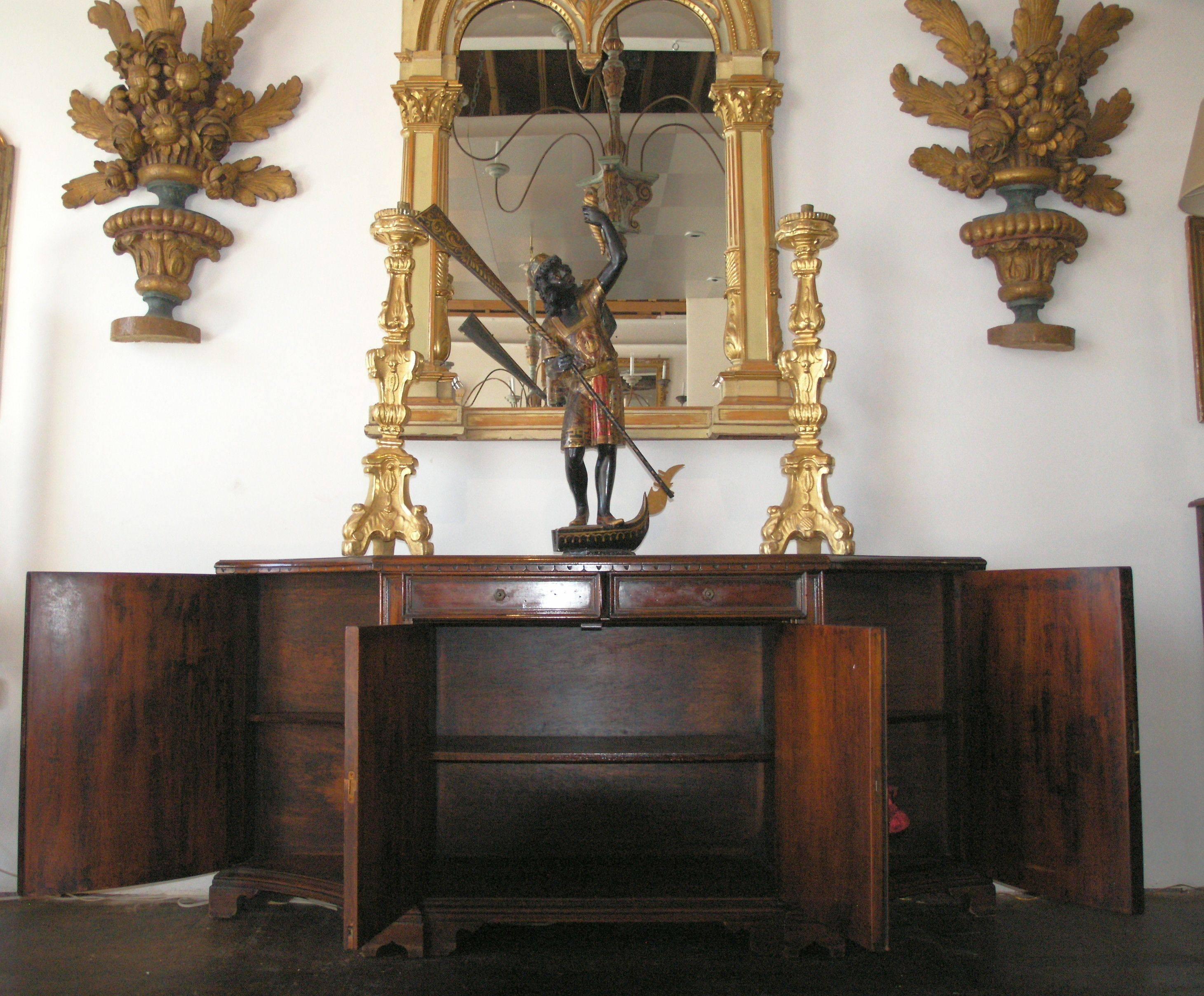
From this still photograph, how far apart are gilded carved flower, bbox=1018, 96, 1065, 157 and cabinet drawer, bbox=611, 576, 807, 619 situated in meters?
1.67

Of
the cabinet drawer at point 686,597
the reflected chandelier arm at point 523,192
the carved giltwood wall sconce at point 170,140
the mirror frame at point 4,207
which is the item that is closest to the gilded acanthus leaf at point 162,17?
the carved giltwood wall sconce at point 170,140

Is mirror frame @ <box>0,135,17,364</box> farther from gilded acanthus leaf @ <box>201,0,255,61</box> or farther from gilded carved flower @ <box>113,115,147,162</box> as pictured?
gilded acanthus leaf @ <box>201,0,255,61</box>

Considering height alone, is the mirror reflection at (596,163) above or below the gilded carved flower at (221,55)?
below

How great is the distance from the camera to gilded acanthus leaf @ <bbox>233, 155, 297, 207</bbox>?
2.68 metres

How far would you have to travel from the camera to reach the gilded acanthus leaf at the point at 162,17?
103 inches

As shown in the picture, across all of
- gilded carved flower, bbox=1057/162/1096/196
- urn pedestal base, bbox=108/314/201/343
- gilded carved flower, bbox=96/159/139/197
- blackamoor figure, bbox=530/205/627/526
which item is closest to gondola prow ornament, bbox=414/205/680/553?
blackamoor figure, bbox=530/205/627/526

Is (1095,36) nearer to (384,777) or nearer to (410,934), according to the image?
(384,777)

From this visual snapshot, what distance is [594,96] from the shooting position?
2.72 m

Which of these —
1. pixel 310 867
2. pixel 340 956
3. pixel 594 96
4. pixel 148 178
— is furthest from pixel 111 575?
pixel 594 96

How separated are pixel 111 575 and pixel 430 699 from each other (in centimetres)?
78

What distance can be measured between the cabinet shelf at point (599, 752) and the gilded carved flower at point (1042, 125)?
74.6 inches

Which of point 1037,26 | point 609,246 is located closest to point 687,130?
point 609,246

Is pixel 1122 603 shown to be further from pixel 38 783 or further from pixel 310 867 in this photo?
pixel 38 783

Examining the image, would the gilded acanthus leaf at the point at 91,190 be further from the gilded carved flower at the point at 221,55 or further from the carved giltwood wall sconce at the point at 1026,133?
the carved giltwood wall sconce at the point at 1026,133
